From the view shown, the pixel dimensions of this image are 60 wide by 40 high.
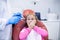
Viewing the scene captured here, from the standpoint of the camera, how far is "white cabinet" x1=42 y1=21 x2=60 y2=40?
284 cm

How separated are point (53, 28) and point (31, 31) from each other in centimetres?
120

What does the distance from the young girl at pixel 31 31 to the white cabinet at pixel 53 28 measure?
105cm

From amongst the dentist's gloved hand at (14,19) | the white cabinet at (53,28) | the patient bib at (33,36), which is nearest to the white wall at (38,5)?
the white cabinet at (53,28)

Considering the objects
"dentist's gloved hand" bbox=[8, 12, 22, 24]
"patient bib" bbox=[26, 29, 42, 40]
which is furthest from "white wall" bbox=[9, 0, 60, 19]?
"patient bib" bbox=[26, 29, 42, 40]

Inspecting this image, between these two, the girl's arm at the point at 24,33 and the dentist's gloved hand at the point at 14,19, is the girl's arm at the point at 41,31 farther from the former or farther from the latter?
the dentist's gloved hand at the point at 14,19

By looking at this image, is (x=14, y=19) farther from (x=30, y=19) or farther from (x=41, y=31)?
(x=41, y=31)

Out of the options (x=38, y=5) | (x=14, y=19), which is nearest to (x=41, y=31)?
(x=14, y=19)

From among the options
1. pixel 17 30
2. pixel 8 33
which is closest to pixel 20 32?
pixel 17 30

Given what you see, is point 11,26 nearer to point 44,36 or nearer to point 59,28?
point 44,36

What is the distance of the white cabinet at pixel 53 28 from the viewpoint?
9.31 feet

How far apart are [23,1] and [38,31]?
1393 millimetres

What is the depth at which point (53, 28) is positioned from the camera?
2.86 m

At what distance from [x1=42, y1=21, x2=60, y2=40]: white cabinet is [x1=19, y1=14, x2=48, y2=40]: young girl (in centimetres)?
105

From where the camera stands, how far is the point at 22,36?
5.63 ft
